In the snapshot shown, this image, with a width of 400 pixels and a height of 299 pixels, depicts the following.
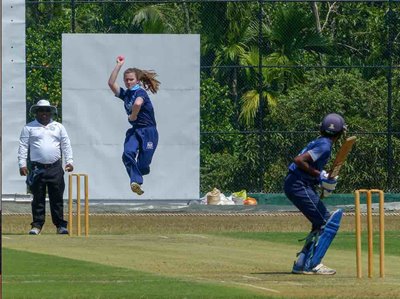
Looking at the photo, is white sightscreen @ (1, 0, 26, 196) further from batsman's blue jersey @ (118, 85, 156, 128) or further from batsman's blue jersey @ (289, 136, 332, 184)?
batsman's blue jersey @ (289, 136, 332, 184)

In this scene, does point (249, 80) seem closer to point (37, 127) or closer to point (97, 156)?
point (97, 156)

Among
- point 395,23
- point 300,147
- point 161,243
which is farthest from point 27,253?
point 395,23

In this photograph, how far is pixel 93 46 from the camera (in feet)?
91.8

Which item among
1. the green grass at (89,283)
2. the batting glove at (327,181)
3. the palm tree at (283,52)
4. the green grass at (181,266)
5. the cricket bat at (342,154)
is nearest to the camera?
the green grass at (89,283)

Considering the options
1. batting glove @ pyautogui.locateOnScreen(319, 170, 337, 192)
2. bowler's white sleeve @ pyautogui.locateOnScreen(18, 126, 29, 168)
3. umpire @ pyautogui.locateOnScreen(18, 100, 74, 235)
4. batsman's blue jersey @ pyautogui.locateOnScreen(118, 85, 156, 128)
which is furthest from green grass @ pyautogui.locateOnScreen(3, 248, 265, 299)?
batsman's blue jersey @ pyautogui.locateOnScreen(118, 85, 156, 128)

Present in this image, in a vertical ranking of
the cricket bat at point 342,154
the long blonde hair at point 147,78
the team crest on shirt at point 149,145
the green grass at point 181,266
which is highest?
the long blonde hair at point 147,78

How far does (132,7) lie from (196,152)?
8900 millimetres

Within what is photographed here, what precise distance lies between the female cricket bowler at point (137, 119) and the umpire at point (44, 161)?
3.86 metres

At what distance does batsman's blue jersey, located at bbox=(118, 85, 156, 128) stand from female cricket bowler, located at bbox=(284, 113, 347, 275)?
11.1 metres

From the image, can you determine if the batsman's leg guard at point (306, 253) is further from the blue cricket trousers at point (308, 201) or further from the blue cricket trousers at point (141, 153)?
the blue cricket trousers at point (141, 153)

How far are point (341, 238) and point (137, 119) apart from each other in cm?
567

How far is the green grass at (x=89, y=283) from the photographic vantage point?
14.0 m

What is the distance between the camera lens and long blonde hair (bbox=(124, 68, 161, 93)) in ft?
90.4

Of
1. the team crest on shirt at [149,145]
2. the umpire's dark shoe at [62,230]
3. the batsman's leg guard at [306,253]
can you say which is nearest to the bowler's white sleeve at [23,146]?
the umpire's dark shoe at [62,230]
